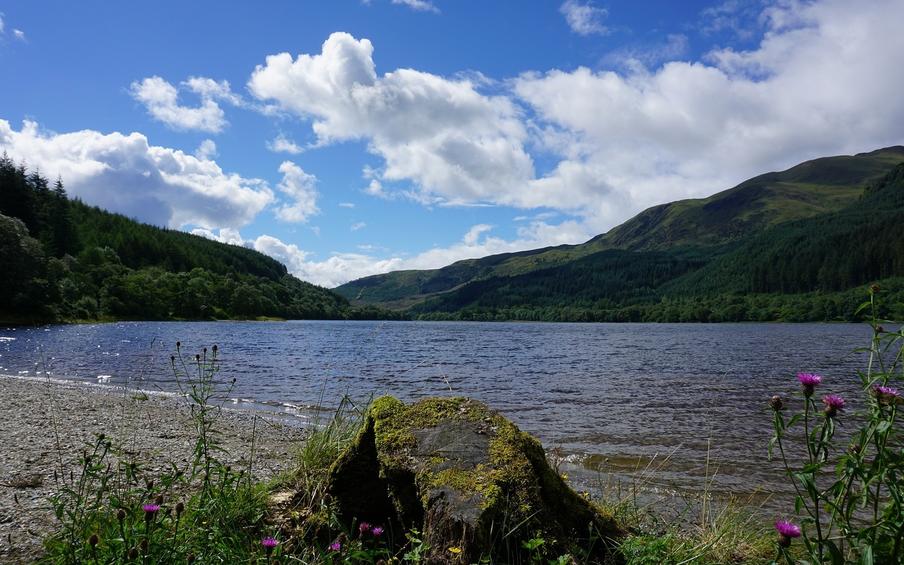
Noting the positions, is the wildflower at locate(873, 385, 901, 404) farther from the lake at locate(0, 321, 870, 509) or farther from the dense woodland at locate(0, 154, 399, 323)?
the dense woodland at locate(0, 154, 399, 323)

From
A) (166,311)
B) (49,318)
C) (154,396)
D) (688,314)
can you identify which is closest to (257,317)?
(166,311)

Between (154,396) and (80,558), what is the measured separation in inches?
832

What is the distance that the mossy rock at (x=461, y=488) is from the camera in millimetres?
4199

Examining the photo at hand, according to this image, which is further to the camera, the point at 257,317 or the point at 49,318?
the point at 257,317

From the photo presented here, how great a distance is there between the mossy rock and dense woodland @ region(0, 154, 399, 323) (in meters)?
99.5

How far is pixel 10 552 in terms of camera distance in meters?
5.24

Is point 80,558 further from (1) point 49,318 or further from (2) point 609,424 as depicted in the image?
(1) point 49,318

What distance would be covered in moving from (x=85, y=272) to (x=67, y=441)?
140265 millimetres

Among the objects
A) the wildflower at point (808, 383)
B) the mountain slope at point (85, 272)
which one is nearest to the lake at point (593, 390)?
the wildflower at point (808, 383)

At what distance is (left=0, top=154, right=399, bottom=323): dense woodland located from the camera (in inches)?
3280

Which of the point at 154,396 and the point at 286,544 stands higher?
the point at 286,544

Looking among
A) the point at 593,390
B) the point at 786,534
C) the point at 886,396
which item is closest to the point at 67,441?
the point at 786,534

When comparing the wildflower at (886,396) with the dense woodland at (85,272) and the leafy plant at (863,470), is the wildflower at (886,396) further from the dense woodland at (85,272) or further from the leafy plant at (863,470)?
the dense woodland at (85,272)

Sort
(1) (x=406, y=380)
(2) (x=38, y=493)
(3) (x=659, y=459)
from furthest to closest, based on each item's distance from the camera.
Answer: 1. (1) (x=406, y=380)
2. (3) (x=659, y=459)
3. (2) (x=38, y=493)
